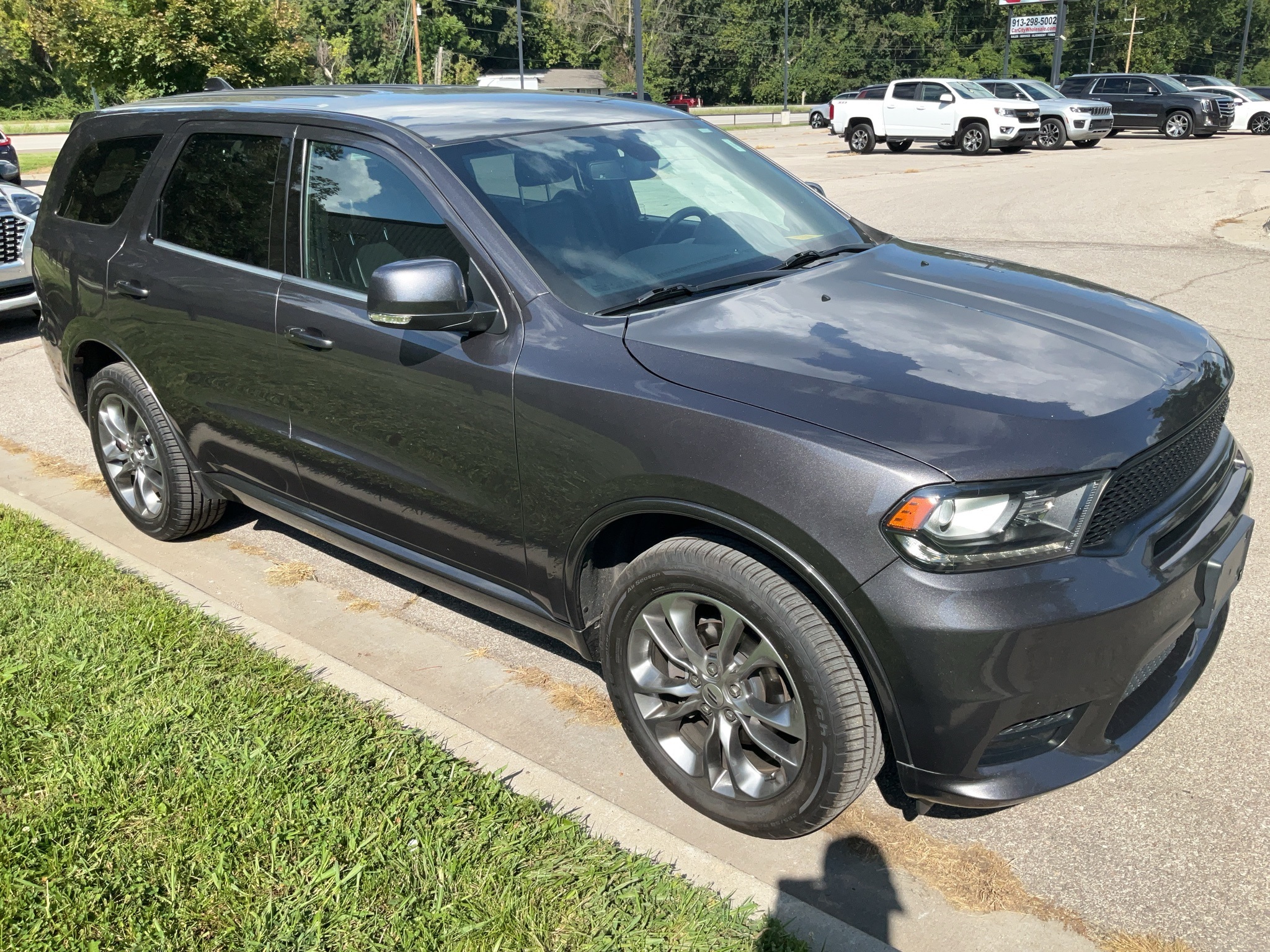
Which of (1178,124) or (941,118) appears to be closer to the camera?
(941,118)

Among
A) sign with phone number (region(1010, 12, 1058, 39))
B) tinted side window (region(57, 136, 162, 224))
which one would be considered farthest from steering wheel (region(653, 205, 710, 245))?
sign with phone number (region(1010, 12, 1058, 39))

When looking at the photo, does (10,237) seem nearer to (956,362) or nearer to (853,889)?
(956,362)

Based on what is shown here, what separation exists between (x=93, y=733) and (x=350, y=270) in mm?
1701

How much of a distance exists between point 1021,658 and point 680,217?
6.37 feet

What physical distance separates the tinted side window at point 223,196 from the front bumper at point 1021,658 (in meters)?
2.72

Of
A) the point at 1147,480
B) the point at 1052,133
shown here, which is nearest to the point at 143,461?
the point at 1147,480

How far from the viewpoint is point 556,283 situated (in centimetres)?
312

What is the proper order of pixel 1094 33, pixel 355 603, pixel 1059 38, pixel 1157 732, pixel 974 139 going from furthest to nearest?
pixel 1094 33, pixel 1059 38, pixel 974 139, pixel 355 603, pixel 1157 732

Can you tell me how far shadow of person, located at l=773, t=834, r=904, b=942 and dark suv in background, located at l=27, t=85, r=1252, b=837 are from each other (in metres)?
0.16

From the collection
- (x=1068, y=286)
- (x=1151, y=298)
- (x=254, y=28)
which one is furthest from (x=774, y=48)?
(x=1068, y=286)

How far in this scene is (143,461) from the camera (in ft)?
15.9

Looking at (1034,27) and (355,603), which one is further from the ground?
(1034,27)

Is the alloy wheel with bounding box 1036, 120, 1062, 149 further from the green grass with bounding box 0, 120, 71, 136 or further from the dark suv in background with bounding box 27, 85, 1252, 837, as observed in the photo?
the green grass with bounding box 0, 120, 71, 136

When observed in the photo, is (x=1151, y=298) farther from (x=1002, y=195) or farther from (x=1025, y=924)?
(x=1002, y=195)
